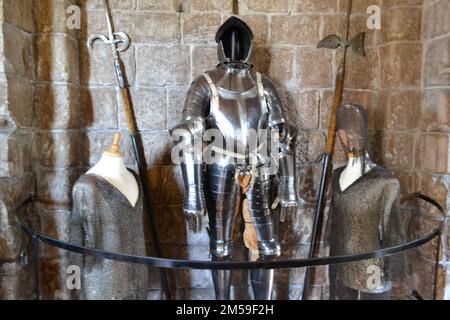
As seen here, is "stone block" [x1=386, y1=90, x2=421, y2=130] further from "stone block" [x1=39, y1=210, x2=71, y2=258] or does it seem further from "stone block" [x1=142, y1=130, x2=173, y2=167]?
"stone block" [x1=39, y1=210, x2=71, y2=258]

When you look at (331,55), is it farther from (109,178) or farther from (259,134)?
(109,178)

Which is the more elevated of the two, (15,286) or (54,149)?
(54,149)

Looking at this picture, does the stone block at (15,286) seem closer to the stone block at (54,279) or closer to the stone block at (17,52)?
the stone block at (54,279)

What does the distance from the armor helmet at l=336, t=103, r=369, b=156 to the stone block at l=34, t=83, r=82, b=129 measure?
5.17ft

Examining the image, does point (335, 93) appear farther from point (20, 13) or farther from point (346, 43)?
point (20, 13)

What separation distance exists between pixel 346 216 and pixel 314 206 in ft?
1.20

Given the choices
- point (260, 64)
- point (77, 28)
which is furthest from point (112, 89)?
point (260, 64)

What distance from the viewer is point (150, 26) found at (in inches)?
87.0

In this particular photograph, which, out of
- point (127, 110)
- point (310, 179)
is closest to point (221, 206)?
point (310, 179)

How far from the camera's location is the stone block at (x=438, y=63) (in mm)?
1926

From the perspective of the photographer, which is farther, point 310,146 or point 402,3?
point 310,146

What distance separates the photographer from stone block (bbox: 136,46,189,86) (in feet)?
7.27

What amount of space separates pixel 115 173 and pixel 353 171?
128cm

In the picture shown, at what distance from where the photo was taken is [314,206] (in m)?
2.32
